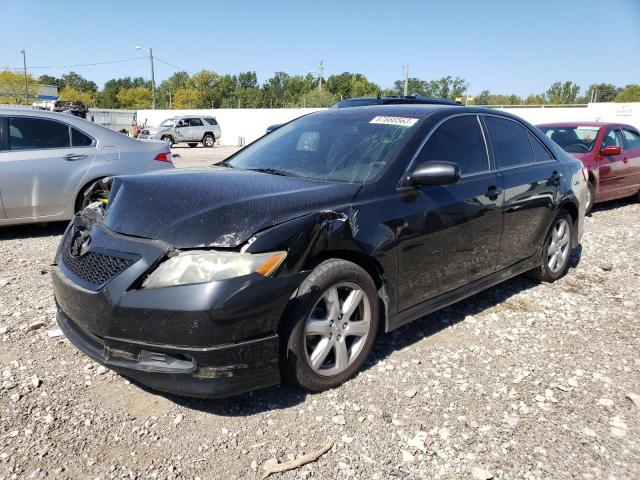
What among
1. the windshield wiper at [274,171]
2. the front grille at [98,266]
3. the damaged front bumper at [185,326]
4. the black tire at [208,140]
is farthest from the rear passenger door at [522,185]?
the black tire at [208,140]

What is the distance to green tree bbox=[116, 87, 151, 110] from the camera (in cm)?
10917

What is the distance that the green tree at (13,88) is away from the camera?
6650 centimetres

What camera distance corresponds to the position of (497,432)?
265 centimetres

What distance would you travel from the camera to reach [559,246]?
5.02 meters

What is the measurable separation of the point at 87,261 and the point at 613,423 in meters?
2.88

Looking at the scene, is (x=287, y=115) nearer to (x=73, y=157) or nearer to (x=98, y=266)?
(x=73, y=157)

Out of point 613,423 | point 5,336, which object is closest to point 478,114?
point 613,423

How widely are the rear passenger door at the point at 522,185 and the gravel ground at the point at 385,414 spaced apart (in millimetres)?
678

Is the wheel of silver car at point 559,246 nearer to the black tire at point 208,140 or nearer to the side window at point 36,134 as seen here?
the side window at point 36,134

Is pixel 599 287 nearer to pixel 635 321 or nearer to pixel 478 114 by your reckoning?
pixel 635 321

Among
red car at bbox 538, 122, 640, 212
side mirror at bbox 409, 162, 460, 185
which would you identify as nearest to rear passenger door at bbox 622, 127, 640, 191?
red car at bbox 538, 122, 640, 212

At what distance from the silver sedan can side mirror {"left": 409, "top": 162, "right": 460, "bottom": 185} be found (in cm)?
449

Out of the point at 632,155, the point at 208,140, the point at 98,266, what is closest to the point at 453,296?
the point at 98,266

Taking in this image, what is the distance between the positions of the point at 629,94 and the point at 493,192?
93.7 m
